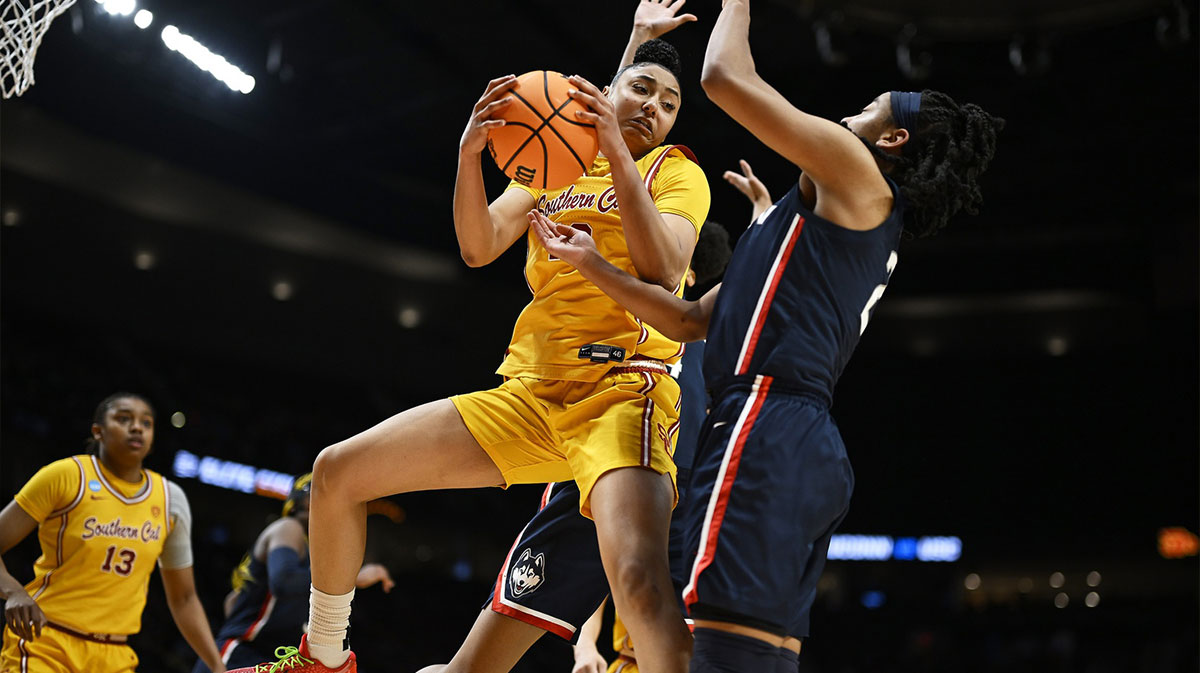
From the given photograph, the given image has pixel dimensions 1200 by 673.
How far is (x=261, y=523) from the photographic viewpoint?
1914cm

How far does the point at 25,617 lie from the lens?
4.84 m

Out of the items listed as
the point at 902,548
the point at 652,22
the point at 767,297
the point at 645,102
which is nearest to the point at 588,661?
the point at 767,297

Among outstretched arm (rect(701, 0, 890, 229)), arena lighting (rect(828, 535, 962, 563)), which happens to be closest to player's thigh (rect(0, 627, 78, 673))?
outstretched arm (rect(701, 0, 890, 229))

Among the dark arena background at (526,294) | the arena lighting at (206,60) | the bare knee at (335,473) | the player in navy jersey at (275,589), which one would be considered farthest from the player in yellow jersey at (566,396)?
the arena lighting at (206,60)

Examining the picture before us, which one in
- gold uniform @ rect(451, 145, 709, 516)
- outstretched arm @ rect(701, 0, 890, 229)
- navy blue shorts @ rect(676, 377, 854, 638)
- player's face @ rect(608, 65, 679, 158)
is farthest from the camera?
player's face @ rect(608, 65, 679, 158)

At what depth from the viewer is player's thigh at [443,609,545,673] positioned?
3402mm

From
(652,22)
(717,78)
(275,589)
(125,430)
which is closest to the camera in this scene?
(717,78)

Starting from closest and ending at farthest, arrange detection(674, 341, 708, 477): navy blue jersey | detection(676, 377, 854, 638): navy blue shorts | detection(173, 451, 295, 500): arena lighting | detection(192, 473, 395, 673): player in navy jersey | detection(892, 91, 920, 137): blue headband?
1. detection(676, 377, 854, 638): navy blue shorts
2. detection(892, 91, 920, 137): blue headband
3. detection(674, 341, 708, 477): navy blue jersey
4. detection(192, 473, 395, 673): player in navy jersey
5. detection(173, 451, 295, 500): arena lighting

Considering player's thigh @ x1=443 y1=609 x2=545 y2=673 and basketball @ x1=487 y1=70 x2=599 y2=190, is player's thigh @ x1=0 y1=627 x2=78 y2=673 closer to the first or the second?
player's thigh @ x1=443 y1=609 x2=545 y2=673

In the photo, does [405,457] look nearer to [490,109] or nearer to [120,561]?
[490,109]

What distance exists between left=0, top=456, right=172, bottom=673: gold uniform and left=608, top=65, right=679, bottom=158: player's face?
3.55 meters

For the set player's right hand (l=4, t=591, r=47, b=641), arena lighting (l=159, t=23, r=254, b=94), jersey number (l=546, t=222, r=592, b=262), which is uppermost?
arena lighting (l=159, t=23, r=254, b=94)

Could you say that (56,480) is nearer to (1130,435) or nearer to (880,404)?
(880,404)

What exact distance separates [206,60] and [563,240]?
9.08 metres
